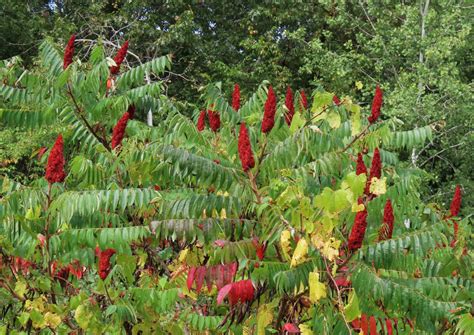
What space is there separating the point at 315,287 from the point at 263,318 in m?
0.46

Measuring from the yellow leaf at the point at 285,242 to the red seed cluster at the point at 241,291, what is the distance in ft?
0.61

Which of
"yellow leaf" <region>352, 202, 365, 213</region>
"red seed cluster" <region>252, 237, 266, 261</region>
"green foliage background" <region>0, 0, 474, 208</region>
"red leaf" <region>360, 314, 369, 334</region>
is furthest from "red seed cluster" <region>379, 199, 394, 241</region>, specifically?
"green foliage background" <region>0, 0, 474, 208</region>

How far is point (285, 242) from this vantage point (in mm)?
2660

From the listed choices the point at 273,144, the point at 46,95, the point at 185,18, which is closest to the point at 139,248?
the point at 273,144

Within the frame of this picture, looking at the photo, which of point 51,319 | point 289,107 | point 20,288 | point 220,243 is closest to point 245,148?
point 220,243

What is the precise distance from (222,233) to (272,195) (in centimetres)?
28

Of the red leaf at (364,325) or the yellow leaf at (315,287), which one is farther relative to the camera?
the red leaf at (364,325)

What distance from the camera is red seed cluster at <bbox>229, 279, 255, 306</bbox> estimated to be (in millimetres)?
2695

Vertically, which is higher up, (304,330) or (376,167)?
(376,167)

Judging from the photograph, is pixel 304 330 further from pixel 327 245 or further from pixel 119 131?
pixel 119 131

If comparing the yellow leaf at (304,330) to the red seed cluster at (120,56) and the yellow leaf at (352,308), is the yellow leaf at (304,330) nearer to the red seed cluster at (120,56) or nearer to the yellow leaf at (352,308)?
the yellow leaf at (352,308)

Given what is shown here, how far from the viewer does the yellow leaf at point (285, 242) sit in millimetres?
2631

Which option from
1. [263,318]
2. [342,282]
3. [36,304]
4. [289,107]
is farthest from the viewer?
[289,107]

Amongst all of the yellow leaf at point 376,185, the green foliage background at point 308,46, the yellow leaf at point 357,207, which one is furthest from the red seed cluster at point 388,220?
the green foliage background at point 308,46
